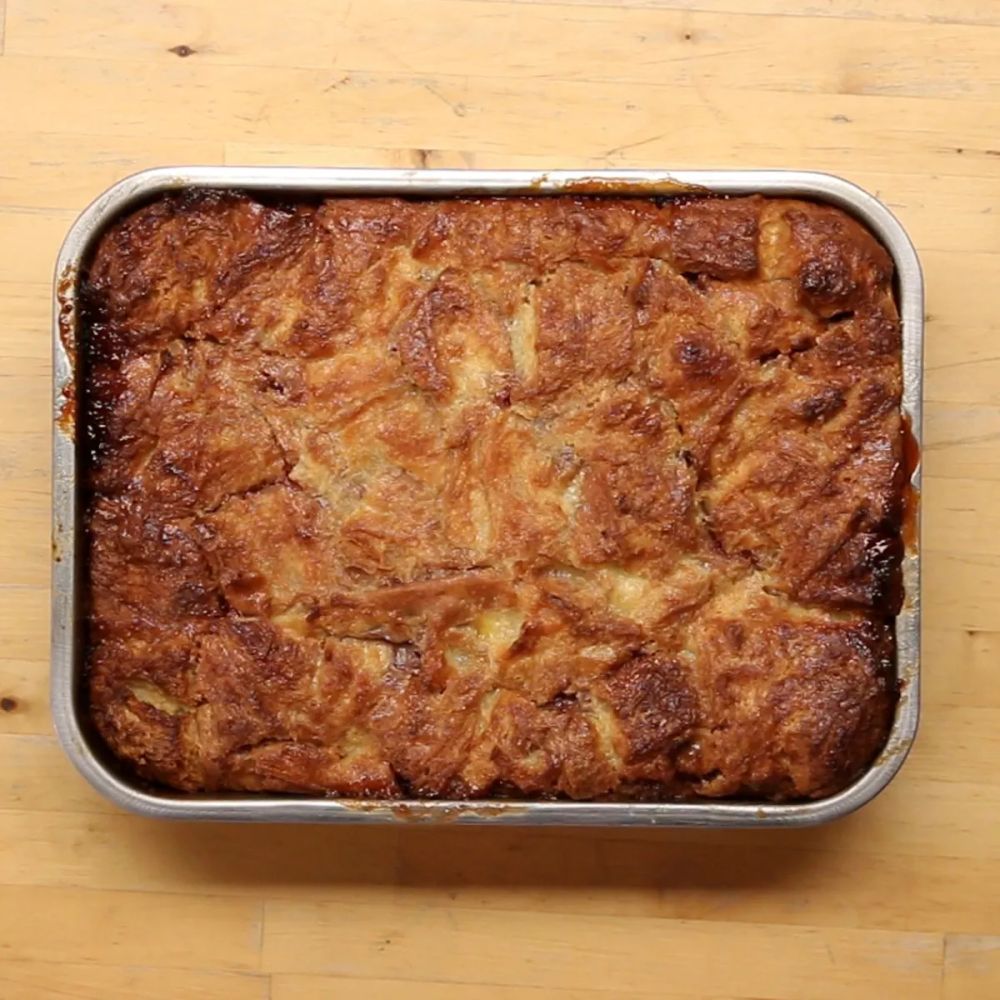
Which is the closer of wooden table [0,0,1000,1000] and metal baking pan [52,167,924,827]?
metal baking pan [52,167,924,827]

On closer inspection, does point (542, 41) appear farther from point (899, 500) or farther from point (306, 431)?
point (899, 500)

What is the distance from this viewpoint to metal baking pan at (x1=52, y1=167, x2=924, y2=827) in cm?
239

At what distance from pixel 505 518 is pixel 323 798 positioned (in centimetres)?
67

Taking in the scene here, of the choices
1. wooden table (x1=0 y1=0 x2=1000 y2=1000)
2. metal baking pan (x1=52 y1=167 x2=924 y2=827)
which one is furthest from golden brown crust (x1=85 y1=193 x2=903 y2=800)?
wooden table (x1=0 y1=0 x2=1000 y2=1000)

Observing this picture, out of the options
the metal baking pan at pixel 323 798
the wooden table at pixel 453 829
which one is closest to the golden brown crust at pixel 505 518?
the metal baking pan at pixel 323 798

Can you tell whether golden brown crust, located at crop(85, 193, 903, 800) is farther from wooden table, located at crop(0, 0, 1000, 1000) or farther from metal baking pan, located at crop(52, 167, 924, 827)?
wooden table, located at crop(0, 0, 1000, 1000)

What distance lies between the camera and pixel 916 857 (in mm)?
2791

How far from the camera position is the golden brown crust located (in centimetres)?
239

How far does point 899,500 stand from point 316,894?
158cm

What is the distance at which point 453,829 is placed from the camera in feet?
9.12

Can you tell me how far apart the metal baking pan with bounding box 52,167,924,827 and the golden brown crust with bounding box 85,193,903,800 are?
4cm

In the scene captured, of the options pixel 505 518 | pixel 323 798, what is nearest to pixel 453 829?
pixel 323 798

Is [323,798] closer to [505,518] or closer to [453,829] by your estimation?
[453,829]

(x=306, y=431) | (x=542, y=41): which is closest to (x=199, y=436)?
(x=306, y=431)
